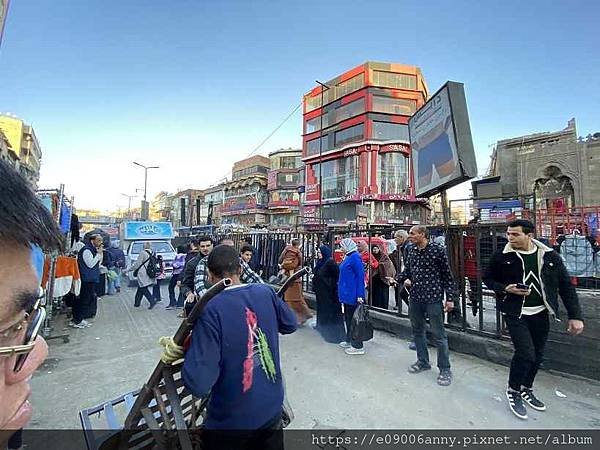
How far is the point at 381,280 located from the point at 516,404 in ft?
12.6

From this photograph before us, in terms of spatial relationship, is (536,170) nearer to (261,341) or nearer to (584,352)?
(584,352)

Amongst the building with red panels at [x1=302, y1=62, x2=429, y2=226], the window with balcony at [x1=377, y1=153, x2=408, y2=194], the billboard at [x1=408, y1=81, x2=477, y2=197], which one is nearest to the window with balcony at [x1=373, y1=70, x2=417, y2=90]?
the building with red panels at [x1=302, y1=62, x2=429, y2=226]

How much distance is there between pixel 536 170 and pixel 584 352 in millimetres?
25833

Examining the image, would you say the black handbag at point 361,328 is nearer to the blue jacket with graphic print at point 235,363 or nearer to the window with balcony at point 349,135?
the blue jacket with graphic print at point 235,363

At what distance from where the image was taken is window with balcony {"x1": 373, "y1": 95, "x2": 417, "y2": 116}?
111ft

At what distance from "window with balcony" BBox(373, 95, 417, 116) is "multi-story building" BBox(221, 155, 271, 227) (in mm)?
25053

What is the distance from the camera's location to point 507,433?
290 cm

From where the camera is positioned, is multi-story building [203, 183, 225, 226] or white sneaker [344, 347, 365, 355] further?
multi-story building [203, 183, 225, 226]

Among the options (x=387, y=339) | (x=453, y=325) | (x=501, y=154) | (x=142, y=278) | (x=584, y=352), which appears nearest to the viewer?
(x=584, y=352)

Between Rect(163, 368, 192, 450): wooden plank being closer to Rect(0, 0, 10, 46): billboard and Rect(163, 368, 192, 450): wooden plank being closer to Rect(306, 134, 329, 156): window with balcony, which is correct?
Rect(0, 0, 10, 46): billboard

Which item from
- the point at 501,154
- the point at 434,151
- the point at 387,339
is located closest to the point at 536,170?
the point at 501,154

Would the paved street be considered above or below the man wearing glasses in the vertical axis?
below

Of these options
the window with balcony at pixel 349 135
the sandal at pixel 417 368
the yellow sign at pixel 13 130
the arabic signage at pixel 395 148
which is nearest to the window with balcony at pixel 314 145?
the window with balcony at pixel 349 135

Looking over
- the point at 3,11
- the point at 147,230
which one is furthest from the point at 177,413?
the point at 147,230
